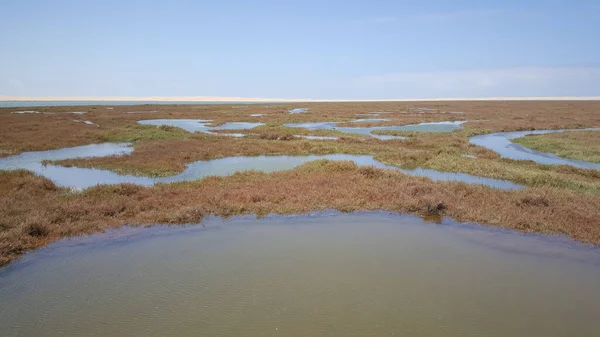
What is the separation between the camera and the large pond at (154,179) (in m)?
21.9

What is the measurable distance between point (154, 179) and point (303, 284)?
50.9 feet

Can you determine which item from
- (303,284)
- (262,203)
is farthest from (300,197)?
(303,284)

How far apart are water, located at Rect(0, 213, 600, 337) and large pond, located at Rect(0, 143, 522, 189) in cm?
922

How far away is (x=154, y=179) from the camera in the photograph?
22.4 metres

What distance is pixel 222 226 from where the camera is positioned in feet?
47.7

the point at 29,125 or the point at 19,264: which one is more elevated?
the point at 29,125

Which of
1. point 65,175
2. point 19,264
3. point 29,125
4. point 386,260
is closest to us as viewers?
point 19,264

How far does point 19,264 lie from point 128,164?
50.2ft

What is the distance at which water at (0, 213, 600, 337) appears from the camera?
8.31 m

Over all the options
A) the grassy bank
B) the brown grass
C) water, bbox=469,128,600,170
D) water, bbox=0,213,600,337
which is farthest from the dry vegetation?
the grassy bank

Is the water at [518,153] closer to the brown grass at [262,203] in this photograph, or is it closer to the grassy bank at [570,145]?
the grassy bank at [570,145]

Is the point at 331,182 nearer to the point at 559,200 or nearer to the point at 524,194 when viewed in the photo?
the point at 524,194

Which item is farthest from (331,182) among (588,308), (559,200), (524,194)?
Answer: (588,308)

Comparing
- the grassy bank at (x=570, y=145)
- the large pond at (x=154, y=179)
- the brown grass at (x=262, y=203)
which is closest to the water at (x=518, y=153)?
the grassy bank at (x=570, y=145)
